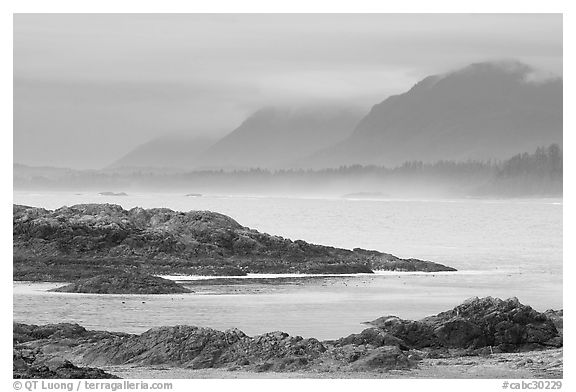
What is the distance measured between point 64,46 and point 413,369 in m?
12.9

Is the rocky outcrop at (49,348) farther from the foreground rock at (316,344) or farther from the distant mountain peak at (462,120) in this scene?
the distant mountain peak at (462,120)

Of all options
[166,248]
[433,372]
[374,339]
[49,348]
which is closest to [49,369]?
[49,348]

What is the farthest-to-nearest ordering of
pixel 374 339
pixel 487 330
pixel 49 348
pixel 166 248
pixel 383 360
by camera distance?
pixel 166 248
pixel 487 330
pixel 374 339
pixel 49 348
pixel 383 360

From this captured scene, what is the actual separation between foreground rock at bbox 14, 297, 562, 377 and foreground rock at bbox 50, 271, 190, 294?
5.90 m

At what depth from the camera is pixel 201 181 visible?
3306 cm

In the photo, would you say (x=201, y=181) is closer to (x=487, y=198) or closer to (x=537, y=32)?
(x=487, y=198)

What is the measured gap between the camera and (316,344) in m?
19.6

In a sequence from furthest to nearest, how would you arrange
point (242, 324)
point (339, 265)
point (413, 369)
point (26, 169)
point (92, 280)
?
point (339, 265)
point (26, 169)
point (92, 280)
point (242, 324)
point (413, 369)

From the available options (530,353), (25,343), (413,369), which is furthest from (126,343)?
(530,353)

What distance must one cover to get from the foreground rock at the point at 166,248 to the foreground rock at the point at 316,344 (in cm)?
1133

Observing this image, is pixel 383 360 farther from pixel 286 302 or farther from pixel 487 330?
pixel 286 302

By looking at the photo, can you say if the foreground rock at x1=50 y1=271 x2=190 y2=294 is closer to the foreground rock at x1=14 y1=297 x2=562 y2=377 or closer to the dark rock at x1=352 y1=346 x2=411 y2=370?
the foreground rock at x1=14 y1=297 x2=562 y2=377

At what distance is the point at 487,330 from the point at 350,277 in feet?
38.8

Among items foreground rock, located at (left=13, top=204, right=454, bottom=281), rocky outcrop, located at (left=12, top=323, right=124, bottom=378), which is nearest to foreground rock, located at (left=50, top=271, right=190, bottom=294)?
foreground rock, located at (left=13, top=204, right=454, bottom=281)
